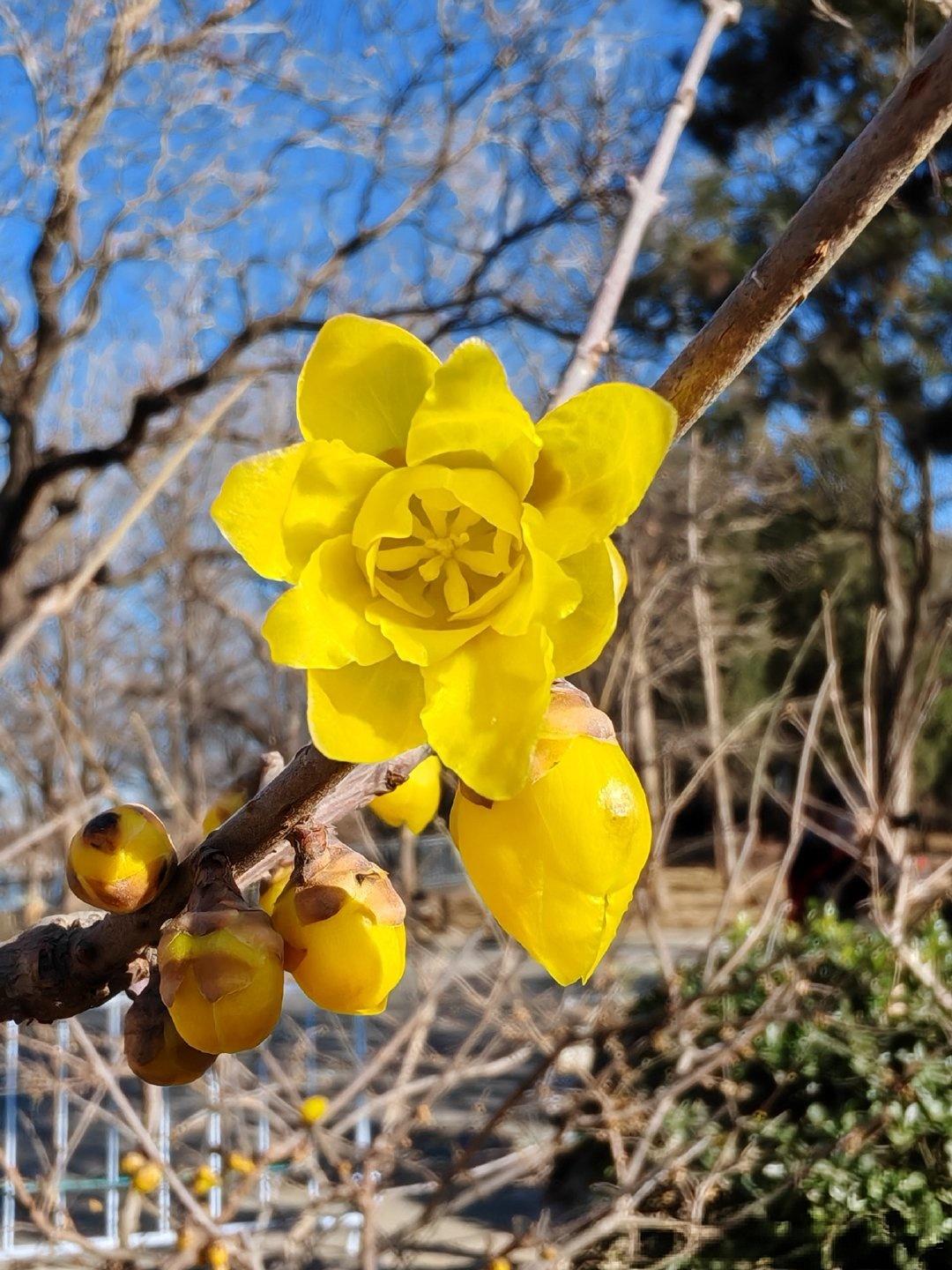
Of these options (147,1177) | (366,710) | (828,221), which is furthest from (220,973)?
(147,1177)

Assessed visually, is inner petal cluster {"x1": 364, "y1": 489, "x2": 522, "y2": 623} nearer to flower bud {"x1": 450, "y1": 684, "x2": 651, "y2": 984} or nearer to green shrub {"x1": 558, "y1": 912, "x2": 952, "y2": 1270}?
Answer: flower bud {"x1": 450, "y1": 684, "x2": 651, "y2": 984}

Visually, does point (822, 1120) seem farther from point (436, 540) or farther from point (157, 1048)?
point (436, 540)

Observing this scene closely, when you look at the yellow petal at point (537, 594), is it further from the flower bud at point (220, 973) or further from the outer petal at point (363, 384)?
the flower bud at point (220, 973)

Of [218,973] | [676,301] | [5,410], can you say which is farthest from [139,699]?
[218,973]

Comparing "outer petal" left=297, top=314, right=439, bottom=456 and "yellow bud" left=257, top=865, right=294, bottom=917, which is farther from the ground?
"outer petal" left=297, top=314, right=439, bottom=456

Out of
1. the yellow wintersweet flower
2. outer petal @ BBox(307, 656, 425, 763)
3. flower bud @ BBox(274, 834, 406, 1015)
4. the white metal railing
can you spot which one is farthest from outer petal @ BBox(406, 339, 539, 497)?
the white metal railing

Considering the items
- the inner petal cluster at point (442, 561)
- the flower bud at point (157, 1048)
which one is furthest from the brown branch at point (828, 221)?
the flower bud at point (157, 1048)
